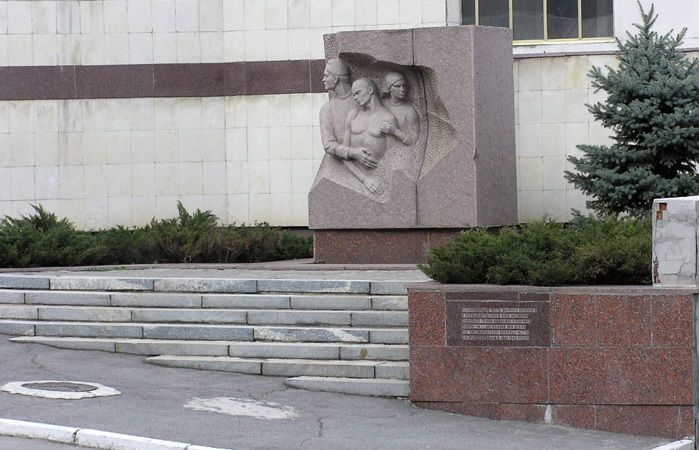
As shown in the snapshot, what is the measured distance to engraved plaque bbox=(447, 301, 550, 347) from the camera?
38.7 ft

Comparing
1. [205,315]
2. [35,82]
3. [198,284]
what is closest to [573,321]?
[205,315]

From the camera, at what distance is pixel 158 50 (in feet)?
71.4

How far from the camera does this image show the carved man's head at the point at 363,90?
675 inches

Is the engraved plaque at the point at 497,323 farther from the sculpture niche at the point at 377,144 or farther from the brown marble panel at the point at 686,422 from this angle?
the sculpture niche at the point at 377,144

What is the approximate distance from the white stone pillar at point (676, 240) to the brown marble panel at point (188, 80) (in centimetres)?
1149

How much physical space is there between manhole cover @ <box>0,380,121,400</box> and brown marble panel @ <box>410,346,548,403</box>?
2786 mm

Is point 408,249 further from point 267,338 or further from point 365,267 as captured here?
point 267,338

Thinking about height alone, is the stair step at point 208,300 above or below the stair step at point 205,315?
above

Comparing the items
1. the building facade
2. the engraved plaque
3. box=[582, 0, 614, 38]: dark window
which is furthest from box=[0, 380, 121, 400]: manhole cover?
box=[582, 0, 614, 38]: dark window

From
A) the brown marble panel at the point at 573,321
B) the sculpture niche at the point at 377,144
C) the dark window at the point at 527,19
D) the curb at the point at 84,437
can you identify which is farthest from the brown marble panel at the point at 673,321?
the dark window at the point at 527,19

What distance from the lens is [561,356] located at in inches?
461

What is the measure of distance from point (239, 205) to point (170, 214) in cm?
116

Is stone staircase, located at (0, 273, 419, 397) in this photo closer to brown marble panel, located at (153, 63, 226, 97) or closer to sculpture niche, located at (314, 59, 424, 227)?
sculpture niche, located at (314, 59, 424, 227)

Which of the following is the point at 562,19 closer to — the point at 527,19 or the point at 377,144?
the point at 527,19
